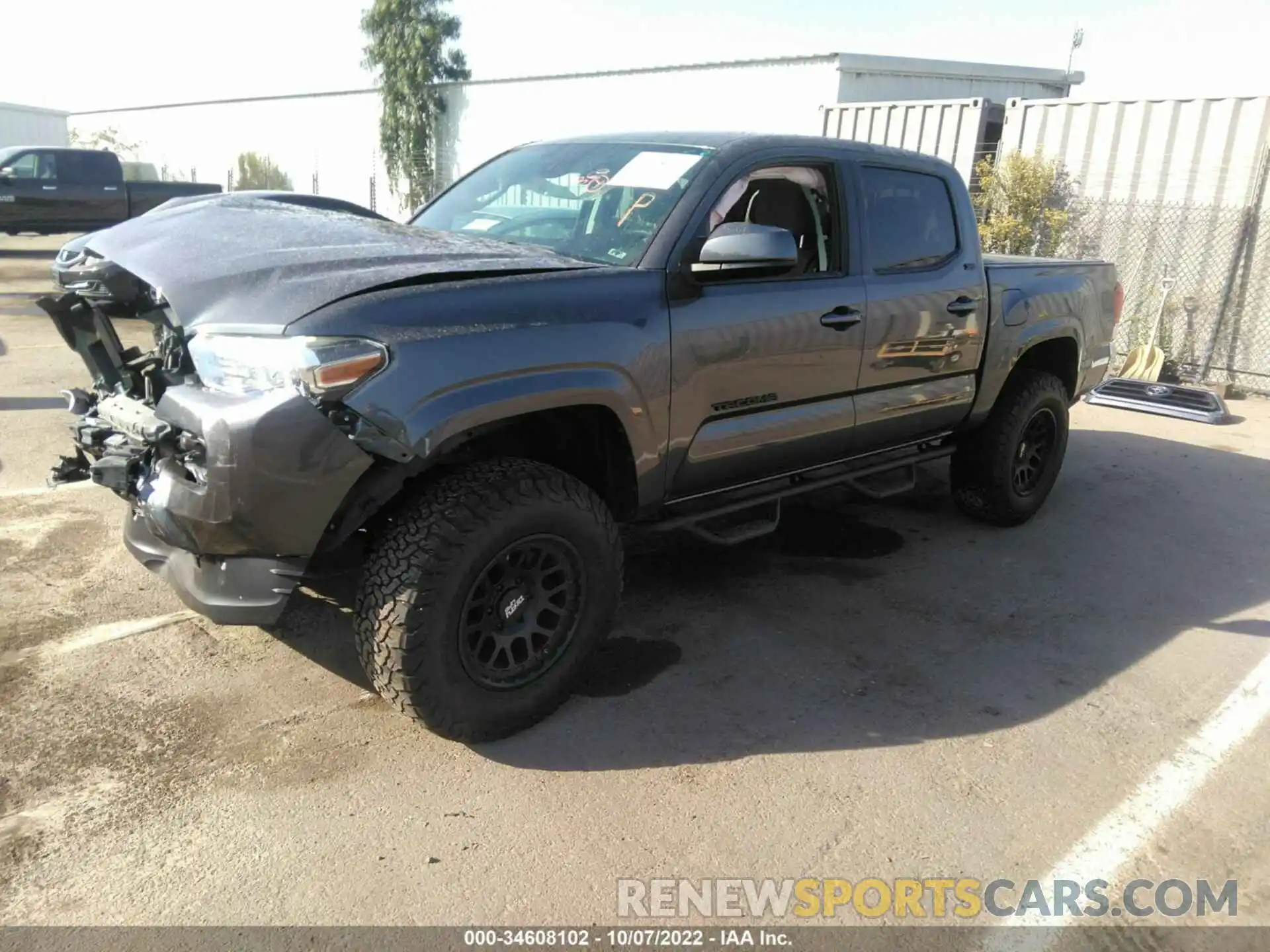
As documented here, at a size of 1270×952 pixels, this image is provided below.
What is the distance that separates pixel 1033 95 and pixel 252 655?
52.9 ft

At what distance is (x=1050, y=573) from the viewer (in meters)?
4.88

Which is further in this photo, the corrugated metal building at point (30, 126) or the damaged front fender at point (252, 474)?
the corrugated metal building at point (30, 126)

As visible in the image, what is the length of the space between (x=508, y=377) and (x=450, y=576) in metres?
0.61

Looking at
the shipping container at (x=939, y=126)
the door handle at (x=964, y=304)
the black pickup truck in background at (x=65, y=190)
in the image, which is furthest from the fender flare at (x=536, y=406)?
the black pickup truck in background at (x=65, y=190)

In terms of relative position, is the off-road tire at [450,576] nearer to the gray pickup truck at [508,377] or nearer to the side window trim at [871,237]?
the gray pickup truck at [508,377]

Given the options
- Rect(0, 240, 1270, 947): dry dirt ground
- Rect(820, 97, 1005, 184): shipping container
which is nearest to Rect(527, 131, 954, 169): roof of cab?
Rect(0, 240, 1270, 947): dry dirt ground

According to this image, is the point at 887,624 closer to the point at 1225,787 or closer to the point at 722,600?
the point at 722,600

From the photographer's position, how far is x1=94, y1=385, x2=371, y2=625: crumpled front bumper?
254 cm

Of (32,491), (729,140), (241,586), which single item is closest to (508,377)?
(241,586)

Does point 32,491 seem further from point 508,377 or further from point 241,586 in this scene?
point 508,377

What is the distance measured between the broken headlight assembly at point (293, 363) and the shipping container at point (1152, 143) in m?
9.97

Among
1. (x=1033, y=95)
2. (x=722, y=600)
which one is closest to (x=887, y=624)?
(x=722, y=600)

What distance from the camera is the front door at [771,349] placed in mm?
3439

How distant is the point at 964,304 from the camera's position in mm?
4605
